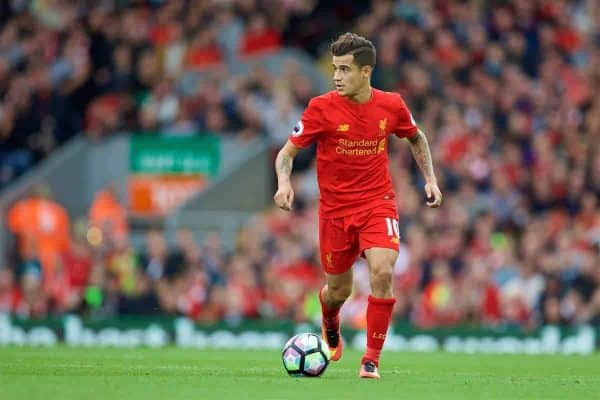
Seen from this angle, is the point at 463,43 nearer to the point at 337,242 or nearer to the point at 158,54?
the point at 158,54

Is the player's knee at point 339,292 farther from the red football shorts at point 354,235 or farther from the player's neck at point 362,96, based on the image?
the player's neck at point 362,96

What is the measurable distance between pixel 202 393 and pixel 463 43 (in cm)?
1575

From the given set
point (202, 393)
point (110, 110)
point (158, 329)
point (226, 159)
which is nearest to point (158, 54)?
point (110, 110)

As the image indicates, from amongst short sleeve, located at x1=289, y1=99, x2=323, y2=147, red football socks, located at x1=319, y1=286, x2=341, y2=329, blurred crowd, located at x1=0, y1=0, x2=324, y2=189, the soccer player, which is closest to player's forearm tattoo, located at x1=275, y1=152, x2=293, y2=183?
the soccer player

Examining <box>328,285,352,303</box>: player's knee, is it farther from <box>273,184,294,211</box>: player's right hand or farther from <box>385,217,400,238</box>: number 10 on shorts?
<box>273,184,294,211</box>: player's right hand

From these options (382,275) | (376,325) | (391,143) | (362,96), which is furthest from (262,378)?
(391,143)

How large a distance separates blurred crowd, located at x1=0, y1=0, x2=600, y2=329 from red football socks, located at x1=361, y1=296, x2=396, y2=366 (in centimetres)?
876

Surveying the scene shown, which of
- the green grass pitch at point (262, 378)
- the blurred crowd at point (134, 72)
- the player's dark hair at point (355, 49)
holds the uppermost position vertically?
the blurred crowd at point (134, 72)

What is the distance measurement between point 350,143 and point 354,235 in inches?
27.6

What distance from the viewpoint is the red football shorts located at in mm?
11891

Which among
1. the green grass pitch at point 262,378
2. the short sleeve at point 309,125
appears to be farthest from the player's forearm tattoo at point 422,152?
the green grass pitch at point 262,378

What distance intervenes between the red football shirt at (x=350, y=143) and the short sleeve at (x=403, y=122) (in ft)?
0.04

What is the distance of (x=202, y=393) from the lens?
10102mm

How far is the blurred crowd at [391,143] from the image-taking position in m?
21.0
